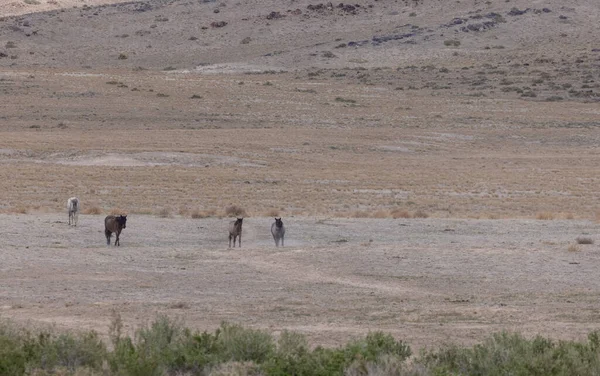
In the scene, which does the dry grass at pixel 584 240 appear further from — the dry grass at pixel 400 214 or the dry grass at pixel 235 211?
the dry grass at pixel 235 211

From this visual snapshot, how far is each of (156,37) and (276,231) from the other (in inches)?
3027

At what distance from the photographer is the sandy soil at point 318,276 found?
14.9m

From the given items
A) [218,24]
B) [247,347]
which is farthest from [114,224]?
[218,24]

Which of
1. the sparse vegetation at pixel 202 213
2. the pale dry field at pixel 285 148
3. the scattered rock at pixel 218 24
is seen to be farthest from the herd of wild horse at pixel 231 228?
the scattered rock at pixel 218 24

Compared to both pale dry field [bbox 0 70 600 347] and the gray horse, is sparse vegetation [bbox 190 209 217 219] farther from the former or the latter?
the gray horse

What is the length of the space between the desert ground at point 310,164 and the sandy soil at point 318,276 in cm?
8

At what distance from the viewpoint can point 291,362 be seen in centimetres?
1038

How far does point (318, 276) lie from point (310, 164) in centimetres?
2667

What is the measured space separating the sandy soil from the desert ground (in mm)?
81

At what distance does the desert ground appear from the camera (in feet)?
56.3

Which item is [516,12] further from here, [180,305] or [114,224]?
[180,305]

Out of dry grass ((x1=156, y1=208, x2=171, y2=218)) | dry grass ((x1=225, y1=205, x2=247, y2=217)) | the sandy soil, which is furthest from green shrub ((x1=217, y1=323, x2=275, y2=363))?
dry grass ((x1=225, y1=205, x2=247, y2=217))

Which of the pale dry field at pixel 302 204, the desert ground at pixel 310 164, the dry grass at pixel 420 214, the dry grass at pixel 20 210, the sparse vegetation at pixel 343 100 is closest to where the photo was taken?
the pale dry field at pixel 302 204

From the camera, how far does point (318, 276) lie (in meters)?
19.8
